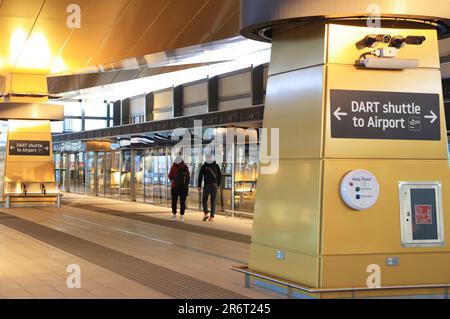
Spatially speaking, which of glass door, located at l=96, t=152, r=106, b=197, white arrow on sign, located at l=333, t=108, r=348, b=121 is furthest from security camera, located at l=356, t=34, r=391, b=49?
glass door, located at l=96, t=152, r=106, b=197

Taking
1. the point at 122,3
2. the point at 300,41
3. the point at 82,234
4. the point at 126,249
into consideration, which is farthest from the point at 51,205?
the point at 300,41

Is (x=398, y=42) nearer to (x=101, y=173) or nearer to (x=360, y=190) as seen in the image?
(x=360, y=190)

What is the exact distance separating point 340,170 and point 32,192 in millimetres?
17720

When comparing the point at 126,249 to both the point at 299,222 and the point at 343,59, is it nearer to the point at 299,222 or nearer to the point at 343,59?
the point at 299,222

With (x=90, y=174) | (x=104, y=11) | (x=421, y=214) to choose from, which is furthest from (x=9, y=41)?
(x=421, y=214)

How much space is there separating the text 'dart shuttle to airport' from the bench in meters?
16.8

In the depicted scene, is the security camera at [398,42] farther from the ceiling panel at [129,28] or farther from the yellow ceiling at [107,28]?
the ceiling panel at [129,28]

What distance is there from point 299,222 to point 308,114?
3.76ft

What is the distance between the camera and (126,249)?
12.5 metres

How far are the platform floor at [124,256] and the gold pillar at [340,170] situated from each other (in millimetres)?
813

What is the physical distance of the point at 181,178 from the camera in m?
18.3

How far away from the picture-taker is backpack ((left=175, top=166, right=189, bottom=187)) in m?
18.3

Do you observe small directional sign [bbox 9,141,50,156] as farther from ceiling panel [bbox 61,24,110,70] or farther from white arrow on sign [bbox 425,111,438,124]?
white arrow on sign [bbox 425,111,438,124]

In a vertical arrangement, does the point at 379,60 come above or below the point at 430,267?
above
